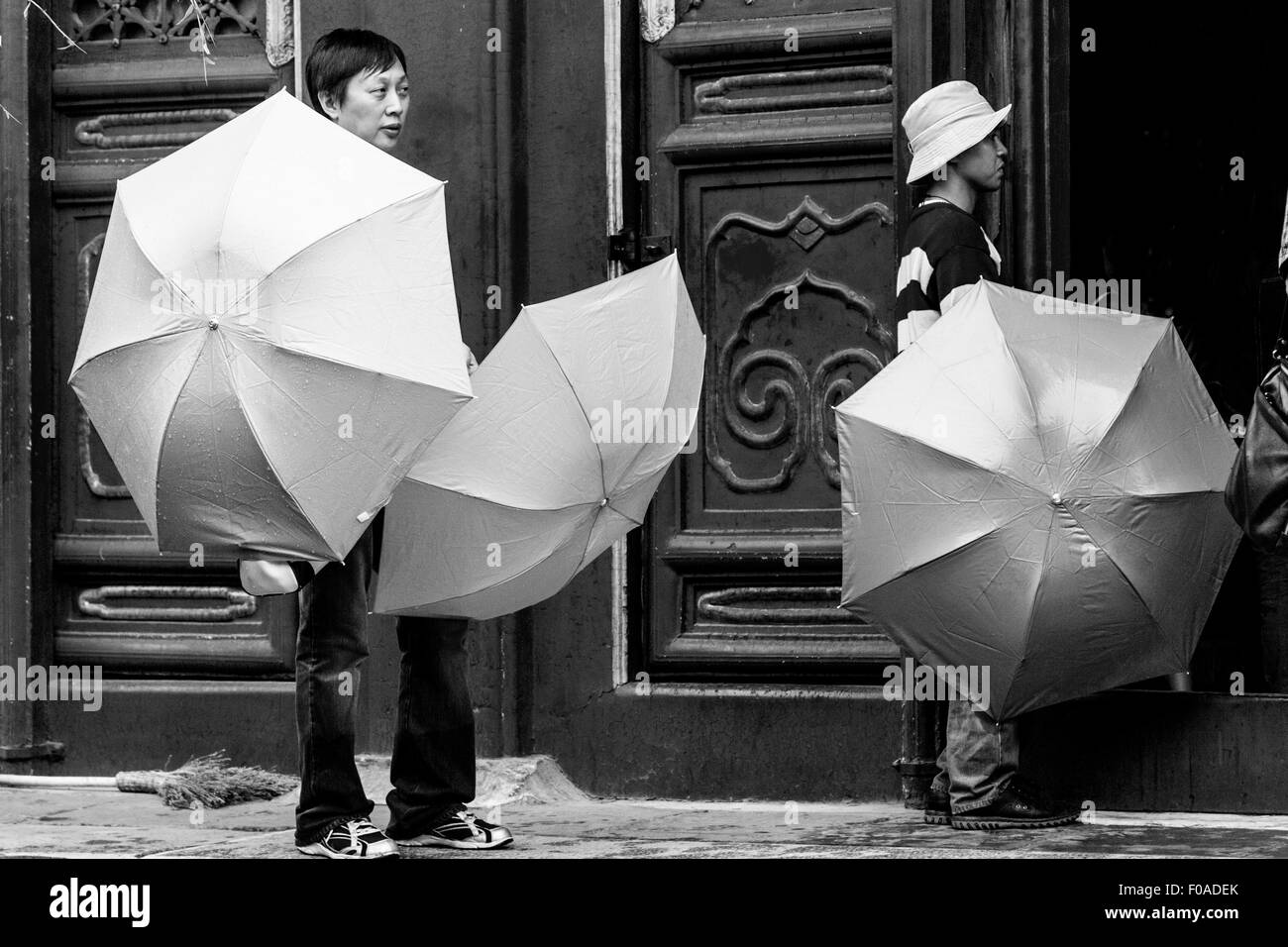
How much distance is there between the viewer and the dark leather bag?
3986mm

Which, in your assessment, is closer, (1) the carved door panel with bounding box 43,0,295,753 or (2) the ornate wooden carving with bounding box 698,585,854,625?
(2) the ornate wooden carving with bounding box 698,585,854,625

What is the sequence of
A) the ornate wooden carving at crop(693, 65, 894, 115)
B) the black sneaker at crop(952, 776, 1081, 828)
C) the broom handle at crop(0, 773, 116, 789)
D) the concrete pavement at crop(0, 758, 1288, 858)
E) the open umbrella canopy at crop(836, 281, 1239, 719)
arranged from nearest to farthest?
the open umbrella canopy at crop(836, 281, 1239, 719) < the concrete pavement at crop(0, 758, 1288, 858) < the black sneaker at crop(952, 776, 1081, 828) < the ornate wooden carving at crop(693, 65, 894, 115) < the broom handle at crop(0, 773, 116, 789)

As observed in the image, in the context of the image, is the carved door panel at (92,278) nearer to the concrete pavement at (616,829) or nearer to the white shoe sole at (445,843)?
the concrete pavement at (616,829)

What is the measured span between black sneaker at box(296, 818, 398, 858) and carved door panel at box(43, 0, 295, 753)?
1653mm

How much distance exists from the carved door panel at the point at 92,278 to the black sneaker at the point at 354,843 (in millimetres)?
1653

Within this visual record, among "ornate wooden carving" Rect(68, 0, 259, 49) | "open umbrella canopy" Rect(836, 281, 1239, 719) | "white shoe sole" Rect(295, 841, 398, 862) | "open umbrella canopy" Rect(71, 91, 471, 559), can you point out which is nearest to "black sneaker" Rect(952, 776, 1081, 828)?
"open umbrella canopy" Rect(836, 281, 1239, 719)

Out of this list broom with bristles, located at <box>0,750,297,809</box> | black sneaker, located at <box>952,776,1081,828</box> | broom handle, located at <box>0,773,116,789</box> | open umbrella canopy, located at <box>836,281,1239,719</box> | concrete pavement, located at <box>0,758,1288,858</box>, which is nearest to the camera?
open umbrella canopy, located at <box>836,281,1239,719</box>

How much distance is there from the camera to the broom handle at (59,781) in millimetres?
6344

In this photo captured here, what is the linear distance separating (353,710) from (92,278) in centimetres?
243

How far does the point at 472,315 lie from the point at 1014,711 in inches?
86.9

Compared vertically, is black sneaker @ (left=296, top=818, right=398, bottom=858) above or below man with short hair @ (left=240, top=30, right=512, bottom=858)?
below

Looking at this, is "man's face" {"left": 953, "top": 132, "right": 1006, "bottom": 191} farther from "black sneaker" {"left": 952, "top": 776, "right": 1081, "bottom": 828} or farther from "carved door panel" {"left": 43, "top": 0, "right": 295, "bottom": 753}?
"carved door panel" {"left": 43, "top": 0, "right": 295, "bottom": 753}

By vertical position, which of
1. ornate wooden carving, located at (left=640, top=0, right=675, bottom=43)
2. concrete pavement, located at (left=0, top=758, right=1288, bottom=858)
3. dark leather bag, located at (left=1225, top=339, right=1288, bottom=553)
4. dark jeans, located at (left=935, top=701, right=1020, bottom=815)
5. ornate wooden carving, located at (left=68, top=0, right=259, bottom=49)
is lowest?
concrete pavement, located at (left=0, top=758, right=1288, bottom=858)

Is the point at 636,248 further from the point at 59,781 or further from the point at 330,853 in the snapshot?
the point at 59,781
